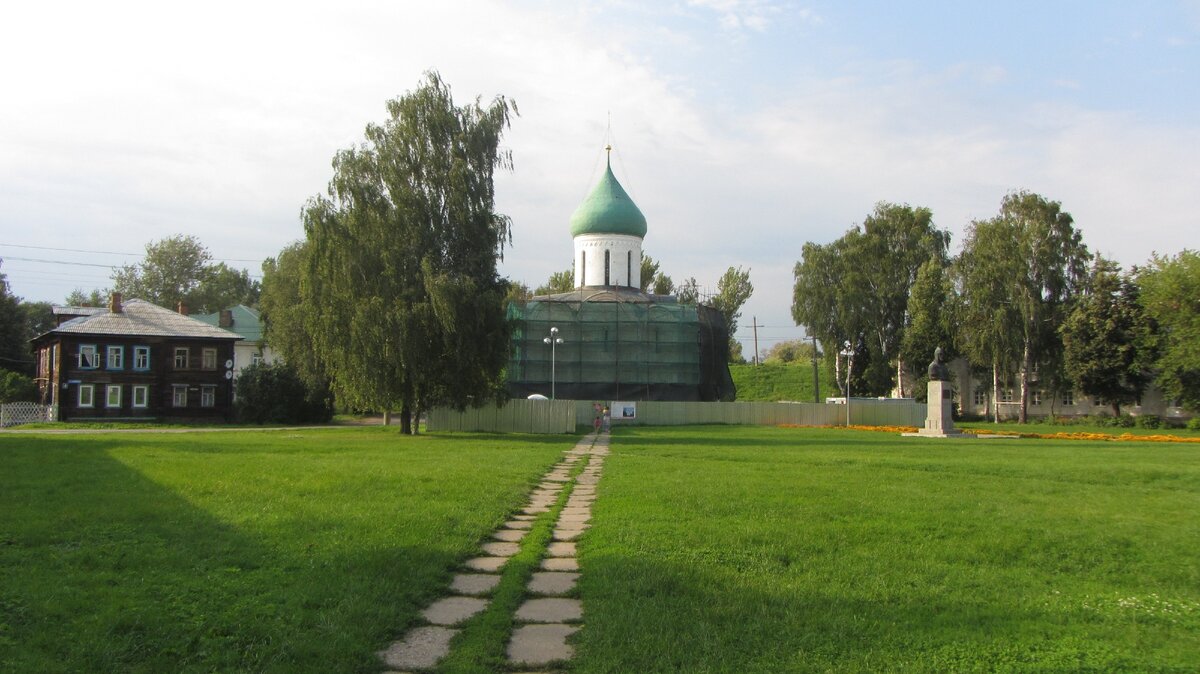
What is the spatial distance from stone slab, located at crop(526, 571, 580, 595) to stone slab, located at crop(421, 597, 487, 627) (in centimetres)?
55

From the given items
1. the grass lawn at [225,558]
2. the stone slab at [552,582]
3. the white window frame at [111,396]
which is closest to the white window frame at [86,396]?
the white window frame at [111,396]

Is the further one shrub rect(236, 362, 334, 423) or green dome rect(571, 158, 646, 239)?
green dome rect(571, 158, 646, 239)

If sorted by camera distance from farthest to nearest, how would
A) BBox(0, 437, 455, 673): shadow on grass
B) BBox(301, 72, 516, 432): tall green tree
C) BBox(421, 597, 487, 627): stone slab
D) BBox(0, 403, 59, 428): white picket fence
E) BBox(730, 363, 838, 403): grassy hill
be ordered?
BBox(730, 363, 838, 403): grassy hill → BBox(0, 403, 59, 428): white picket fence → BBox(301, 72, 516, 432): tall green tree → BBox(421, 597, 487, 627): stone slab → BBox(0, 437, 455, 673): shadow on grass

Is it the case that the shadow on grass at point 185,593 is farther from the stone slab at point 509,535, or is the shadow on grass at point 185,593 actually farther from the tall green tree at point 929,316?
the tall green tree at point 929,316

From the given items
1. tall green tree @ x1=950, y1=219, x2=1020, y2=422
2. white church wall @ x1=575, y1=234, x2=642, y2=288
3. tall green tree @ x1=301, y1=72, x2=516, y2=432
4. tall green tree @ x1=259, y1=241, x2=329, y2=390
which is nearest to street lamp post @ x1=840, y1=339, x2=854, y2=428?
tall green tree @ x1=950, y1=219, x2=1020, y2=422

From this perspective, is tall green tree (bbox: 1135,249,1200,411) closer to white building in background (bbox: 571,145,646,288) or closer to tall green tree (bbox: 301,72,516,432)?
white building in background (bbox: 571,145,646,288)

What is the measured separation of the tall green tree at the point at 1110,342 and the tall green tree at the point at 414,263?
35023 millimetres

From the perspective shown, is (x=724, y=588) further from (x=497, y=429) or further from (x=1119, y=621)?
(x=497, y=429)

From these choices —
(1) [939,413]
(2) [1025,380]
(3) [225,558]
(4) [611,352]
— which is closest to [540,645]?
(3) [225,558]

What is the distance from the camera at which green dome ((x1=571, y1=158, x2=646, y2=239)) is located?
58000 mm

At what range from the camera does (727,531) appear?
33.3 ft

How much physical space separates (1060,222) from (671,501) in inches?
1977

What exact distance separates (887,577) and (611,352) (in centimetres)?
4666

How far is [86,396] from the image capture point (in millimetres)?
47656
